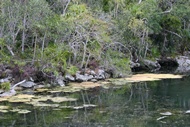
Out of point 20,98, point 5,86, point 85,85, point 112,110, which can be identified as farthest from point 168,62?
point 112,110

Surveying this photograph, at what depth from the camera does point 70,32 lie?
23.8 m

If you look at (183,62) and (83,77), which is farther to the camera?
(183,62)

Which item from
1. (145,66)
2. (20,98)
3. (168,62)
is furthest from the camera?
(168,62)

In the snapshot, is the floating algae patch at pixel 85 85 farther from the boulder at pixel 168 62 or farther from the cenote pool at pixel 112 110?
the boulder at pixel 168 62

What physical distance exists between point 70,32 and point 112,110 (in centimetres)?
875

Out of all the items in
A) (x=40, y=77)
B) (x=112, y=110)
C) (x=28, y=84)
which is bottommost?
(x=112, y=110)

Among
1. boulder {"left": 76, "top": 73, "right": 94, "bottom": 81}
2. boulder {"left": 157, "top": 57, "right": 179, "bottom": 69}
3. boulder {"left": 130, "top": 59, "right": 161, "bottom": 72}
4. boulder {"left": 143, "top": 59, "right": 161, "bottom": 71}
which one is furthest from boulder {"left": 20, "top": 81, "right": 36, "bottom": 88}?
boulder {"left": 157, "top": 57, "right": 179, "bottom": 69}

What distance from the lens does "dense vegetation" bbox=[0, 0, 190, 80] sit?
895 inches

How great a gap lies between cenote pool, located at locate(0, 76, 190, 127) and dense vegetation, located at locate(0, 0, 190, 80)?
349 cm

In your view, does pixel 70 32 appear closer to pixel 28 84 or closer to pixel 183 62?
pixel 28 84

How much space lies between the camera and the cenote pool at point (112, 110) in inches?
551

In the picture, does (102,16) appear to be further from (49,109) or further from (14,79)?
(49,109)

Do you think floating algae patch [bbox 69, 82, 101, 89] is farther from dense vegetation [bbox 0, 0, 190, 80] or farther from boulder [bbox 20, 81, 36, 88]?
boulder [bbox 20, 81, 36, 88]

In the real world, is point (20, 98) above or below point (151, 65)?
below
